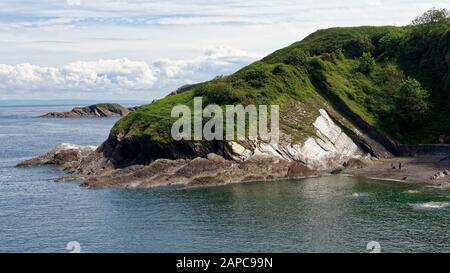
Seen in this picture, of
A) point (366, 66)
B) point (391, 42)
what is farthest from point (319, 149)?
point (391, 42)

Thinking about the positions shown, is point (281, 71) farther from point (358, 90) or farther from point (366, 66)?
point (366, 66)

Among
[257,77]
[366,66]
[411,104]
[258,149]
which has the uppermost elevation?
[366,66]

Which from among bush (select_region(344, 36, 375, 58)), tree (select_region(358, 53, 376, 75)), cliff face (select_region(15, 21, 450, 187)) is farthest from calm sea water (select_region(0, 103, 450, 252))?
bush (select_region(344, 36, 375, 58))

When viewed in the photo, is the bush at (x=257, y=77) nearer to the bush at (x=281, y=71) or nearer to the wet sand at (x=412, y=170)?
the bush at (x=281, y=71)

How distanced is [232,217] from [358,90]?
219 ft

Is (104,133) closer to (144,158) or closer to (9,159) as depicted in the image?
(9,159)

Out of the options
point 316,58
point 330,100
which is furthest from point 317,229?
point 316,58

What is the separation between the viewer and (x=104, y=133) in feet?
605

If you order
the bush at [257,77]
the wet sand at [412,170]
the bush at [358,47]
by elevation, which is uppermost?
the bush at [358,47]

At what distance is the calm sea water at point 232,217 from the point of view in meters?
52.6

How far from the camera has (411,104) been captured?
11125cm

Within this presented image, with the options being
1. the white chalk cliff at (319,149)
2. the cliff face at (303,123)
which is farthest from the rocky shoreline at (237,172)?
the white chalk cliff at (319,149)

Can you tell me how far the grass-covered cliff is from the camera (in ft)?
348

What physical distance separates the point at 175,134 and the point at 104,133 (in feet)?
307
